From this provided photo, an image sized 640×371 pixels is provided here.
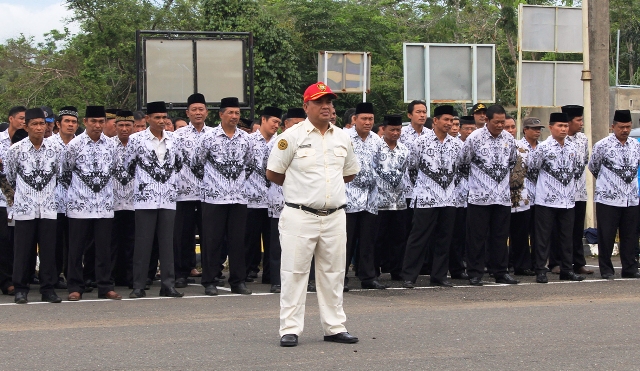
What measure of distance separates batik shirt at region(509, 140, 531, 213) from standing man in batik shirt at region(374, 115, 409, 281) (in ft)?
5.19

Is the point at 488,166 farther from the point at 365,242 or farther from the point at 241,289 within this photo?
the point at 241,289

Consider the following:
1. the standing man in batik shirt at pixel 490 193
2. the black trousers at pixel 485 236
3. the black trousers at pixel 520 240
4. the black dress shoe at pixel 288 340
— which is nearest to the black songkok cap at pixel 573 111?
the standing man in batik shirt at pixel 490 193

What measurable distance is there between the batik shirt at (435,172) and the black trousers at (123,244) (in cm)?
370

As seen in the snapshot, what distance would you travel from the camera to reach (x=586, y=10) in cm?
1644

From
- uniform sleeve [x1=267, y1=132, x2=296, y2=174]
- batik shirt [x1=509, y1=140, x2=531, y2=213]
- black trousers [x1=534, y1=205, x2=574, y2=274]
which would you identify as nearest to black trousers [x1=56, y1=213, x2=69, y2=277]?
uniform sleeve [x1=267, y1=132, x2=296, y2=174]

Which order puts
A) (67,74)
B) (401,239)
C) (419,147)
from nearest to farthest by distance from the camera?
(419,147) → (401,239) → (67,74)

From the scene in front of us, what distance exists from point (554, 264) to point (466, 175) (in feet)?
7.07

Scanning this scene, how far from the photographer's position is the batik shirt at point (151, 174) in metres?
11.0

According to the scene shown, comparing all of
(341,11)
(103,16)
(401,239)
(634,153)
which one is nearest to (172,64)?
(401,239)

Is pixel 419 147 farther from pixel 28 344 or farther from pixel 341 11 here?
pixel 341 11

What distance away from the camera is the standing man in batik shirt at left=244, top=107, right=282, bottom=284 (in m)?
12.0

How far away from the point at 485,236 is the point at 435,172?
1.14 m

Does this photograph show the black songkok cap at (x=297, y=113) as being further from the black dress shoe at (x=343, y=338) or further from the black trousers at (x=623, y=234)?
the black dress shoe at (x=343, y=338)

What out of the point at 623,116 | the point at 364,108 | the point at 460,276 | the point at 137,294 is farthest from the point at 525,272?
the point at 137,294
